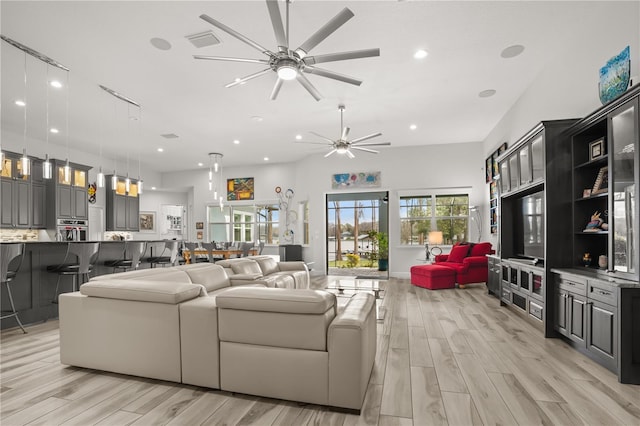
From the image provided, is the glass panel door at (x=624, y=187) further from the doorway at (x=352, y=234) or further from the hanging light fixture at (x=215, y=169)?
the hanging light fixture at (x=215, y=169)

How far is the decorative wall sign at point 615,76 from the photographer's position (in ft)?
9.94

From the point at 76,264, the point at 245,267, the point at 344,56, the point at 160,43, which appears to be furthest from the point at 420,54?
the point at 76,264

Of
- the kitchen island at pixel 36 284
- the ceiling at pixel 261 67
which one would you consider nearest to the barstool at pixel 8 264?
the kitchen island at pixel 36 284

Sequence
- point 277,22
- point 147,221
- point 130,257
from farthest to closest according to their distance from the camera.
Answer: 1. point 147,221
2. point 130,257
3. point 277,22

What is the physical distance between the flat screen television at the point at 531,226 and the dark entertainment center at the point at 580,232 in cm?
1

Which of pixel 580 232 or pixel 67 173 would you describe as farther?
pixel 67 173

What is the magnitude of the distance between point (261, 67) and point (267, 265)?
9.91ft

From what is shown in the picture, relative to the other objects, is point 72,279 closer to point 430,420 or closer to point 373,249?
point 430,420

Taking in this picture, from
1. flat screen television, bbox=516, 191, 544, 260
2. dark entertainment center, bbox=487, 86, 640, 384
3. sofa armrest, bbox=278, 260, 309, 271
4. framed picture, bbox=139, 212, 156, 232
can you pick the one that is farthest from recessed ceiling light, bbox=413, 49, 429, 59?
framed picture, bbox=139, 212, 156, 232

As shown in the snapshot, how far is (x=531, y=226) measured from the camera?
4.53 metres

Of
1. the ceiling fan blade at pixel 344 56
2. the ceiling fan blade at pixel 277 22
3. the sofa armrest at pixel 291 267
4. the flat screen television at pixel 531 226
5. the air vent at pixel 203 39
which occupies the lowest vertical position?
the sofa armrest at pixel 291 267

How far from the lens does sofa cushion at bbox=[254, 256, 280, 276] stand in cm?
514

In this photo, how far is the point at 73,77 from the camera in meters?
4.73

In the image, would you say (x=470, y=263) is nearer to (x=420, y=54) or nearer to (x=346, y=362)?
(x=420, y=54)
